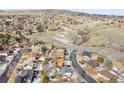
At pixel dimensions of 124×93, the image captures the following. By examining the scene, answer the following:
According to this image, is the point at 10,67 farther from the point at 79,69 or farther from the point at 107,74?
the point at 107,74

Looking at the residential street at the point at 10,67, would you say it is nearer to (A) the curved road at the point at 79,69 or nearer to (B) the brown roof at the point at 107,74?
(A) the curved road at the point at 79,69

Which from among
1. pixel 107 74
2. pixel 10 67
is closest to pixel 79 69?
pixel 107 74

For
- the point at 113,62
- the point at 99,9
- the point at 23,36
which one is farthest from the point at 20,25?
the point at 113,62

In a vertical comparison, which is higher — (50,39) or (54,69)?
(50,39)

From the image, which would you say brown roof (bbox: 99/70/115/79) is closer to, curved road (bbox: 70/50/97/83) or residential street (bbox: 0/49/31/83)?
curved road (bbox: 70/50/97/83)

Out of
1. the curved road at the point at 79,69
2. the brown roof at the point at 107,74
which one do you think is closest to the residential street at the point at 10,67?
the curved road at the point at 79,69

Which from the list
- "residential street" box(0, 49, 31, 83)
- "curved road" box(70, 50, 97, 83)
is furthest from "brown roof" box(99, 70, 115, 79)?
"residential street" box(0, 49, 31, 83)
